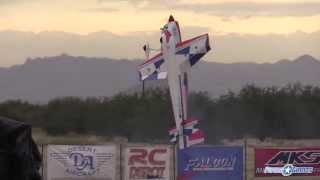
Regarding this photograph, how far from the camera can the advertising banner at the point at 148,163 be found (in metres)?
20.4

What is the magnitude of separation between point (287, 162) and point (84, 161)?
5.06 m

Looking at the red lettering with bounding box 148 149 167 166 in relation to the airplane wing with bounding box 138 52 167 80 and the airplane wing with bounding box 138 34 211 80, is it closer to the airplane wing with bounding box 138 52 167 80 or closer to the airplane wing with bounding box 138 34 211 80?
the airplane wing with bounding box 138 34 211 80

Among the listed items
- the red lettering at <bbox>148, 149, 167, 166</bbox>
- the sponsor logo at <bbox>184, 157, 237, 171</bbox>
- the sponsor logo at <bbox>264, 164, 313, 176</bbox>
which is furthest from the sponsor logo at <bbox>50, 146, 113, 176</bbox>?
the sponsor logo at <bbox>264, 164, 313, 176</bbox>

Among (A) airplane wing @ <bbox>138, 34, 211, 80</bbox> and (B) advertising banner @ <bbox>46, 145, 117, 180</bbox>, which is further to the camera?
(A) airplane wing @ <bbox>138, 34, 211, 80</bbox>

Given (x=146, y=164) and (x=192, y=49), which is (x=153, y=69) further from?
(x=146, y=164)

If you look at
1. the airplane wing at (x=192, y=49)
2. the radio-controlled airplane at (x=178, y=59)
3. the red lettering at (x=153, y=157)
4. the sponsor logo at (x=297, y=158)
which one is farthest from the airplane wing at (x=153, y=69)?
the red lettering at (x=153, y=157)

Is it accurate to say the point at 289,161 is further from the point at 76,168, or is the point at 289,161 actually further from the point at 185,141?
the point at 185,141

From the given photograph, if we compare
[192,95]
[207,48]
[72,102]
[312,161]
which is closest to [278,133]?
[192,95]

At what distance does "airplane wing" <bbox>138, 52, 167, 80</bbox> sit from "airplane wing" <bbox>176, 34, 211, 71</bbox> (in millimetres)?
863

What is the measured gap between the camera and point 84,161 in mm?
20703

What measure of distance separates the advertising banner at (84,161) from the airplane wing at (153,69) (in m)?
12.4

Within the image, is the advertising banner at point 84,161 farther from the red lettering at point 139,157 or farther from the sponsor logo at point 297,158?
the sponsor logo at point 297,158

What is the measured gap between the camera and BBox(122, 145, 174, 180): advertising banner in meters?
20.4

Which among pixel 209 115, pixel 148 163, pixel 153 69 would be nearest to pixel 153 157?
pixel 148 163
